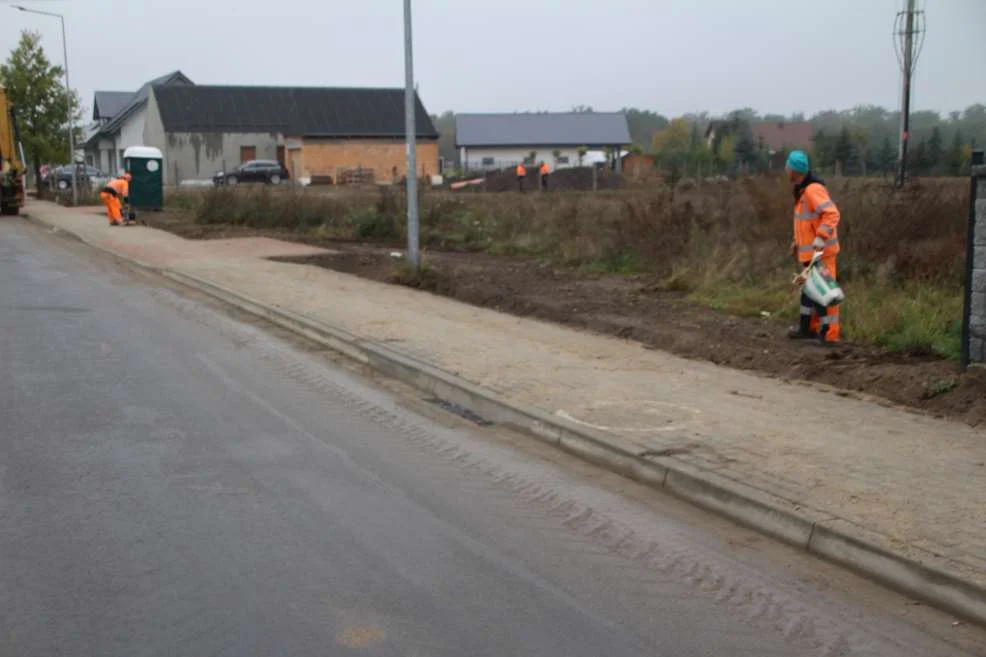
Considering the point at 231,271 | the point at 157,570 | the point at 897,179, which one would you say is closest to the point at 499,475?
the point at 157,570

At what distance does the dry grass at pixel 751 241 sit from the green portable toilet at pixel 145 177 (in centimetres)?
1223

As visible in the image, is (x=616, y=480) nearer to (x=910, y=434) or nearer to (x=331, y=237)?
(x=910, y=434)

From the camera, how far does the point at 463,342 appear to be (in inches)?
453

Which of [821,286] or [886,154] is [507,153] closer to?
[886,154]

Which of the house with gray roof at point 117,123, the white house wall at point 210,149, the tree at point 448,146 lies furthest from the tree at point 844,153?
the tree at point 448,146

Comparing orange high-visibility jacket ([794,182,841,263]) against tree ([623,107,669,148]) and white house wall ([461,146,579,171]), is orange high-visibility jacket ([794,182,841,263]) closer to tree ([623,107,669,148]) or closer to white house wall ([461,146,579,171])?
white house wall ([461,146,579,171])

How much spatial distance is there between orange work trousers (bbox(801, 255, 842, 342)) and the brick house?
197 feet

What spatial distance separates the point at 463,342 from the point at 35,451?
5.11 meters

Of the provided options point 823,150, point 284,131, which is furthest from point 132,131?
point 823,150

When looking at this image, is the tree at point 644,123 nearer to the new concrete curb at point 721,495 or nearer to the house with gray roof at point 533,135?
the house with gray roof at point 533,135

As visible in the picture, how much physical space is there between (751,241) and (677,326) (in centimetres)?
464

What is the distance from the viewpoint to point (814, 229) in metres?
10.6

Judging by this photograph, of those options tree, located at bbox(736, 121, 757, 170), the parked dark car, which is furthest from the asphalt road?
the parked dark car

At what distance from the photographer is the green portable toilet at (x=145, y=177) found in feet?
114
